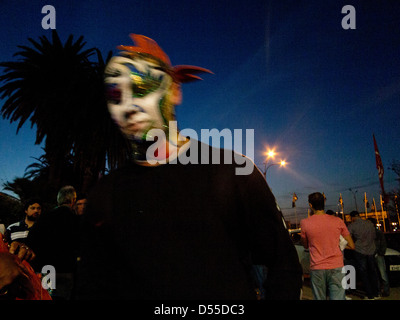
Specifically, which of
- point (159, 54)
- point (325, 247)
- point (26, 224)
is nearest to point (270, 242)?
point (159, 54)

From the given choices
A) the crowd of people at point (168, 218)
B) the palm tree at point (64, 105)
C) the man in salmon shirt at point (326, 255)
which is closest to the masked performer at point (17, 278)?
the crowd of people at point (168, 218)

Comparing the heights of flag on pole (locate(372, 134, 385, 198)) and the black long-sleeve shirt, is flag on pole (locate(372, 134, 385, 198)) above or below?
above

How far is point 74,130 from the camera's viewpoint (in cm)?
1811

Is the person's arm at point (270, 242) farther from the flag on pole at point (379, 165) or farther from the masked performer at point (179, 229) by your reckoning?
the flag on pole at point (379, 165)

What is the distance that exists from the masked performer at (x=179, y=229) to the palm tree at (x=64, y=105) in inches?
645

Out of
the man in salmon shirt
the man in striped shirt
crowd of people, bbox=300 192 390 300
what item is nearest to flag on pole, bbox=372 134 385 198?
crowd of people, bbox=300 192 390 300

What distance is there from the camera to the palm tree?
18.1m

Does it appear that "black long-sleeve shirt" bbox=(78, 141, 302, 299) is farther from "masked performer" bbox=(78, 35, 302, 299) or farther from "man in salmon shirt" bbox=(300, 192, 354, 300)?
"man in salmon shirt" bbox=(300, 192, 354, 300)

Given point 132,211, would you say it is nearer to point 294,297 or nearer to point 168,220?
point 168,220

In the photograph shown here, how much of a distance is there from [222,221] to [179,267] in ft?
0.71

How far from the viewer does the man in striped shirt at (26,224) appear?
4.75 metres

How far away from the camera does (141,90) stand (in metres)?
1.33

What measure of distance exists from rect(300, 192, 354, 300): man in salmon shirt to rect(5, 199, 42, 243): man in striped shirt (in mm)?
4574

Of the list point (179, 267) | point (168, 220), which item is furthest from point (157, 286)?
point (168, 220)
